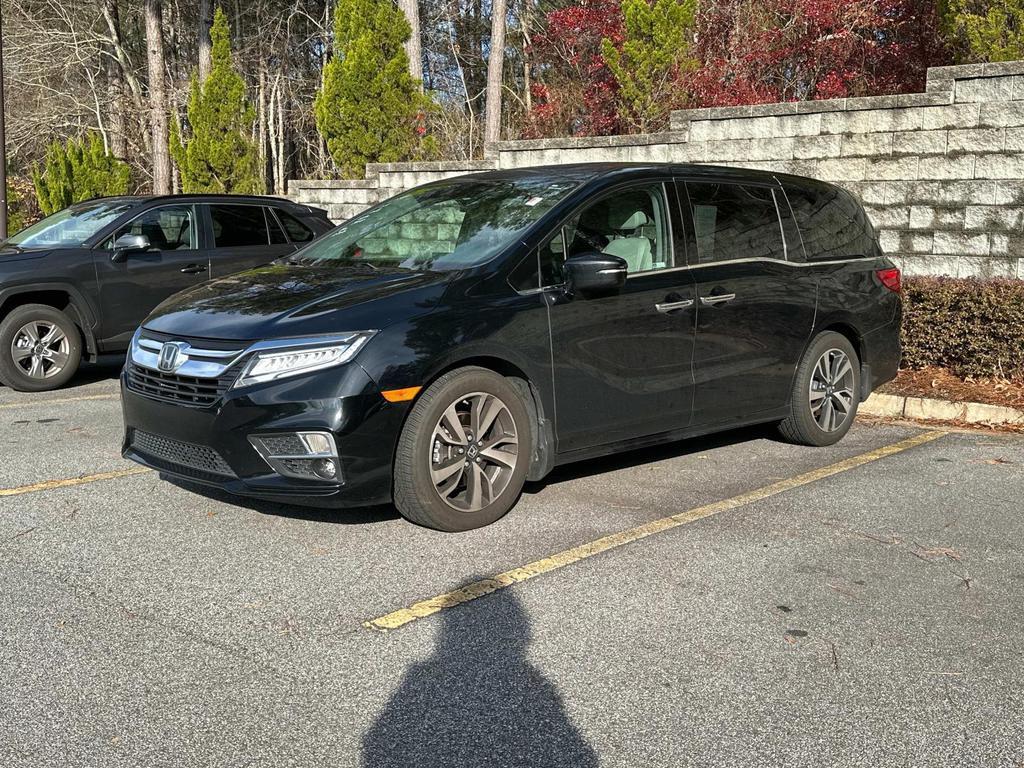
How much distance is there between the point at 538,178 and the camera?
595 centimetres

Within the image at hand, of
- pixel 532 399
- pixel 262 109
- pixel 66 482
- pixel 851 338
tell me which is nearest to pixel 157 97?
pixel 262 109

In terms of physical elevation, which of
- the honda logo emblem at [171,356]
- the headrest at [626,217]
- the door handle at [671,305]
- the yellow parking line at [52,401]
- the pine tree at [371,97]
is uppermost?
the pine tree at [371,97]

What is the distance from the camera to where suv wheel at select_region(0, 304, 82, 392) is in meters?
8.89

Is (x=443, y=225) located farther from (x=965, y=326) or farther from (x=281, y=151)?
(x=281, y=151)

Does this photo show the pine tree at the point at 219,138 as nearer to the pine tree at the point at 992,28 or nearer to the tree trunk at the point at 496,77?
the tree trunk at the point at 496,77

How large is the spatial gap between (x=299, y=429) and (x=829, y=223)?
159 inches

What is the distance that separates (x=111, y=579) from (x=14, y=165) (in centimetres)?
3109

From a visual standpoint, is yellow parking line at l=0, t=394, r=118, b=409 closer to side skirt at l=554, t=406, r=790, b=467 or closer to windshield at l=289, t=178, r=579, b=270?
windshield at l=289, t=178, r=579, b=270

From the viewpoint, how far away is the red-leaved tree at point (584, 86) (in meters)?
16.1

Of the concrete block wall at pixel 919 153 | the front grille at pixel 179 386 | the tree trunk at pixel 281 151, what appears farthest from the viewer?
the tree trunk at pixel 281 151

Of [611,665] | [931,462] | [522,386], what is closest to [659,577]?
[611,665]

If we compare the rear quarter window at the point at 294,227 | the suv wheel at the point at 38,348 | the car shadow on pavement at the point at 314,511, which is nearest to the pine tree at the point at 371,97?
the rear quarter window at the point at 294,227

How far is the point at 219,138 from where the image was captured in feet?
66.1

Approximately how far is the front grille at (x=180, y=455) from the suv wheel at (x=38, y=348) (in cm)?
446
